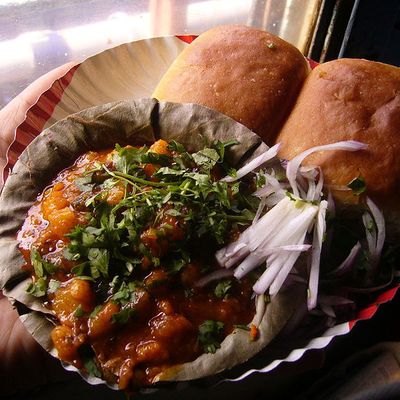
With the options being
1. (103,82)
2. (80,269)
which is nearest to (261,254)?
(80,269)

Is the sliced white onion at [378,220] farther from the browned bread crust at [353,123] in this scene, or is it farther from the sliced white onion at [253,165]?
the sliced white onion at [253,165]

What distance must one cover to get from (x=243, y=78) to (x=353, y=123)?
37cm

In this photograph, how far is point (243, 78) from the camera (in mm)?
1563

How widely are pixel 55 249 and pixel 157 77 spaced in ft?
3.12

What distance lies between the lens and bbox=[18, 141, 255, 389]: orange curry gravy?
1.11 m

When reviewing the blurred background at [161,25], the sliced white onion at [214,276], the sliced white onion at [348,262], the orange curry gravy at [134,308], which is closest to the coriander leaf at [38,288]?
the orange curry gravy at [134,308]

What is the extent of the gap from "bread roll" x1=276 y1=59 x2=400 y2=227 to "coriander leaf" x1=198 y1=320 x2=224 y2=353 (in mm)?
557

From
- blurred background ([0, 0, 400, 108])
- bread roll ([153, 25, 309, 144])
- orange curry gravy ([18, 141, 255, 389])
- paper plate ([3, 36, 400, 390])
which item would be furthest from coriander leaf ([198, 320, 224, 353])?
blurred background ([0, 0, 400, 108])

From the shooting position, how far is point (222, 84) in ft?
5.11

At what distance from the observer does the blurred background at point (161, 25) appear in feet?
6.68

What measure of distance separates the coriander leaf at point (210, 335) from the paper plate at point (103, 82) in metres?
0.86

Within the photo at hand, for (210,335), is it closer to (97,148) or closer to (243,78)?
(97,148)

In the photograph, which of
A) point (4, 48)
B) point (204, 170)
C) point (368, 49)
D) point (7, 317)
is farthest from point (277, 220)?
point (4, 48)

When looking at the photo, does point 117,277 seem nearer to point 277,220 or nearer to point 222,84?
point 277,220
